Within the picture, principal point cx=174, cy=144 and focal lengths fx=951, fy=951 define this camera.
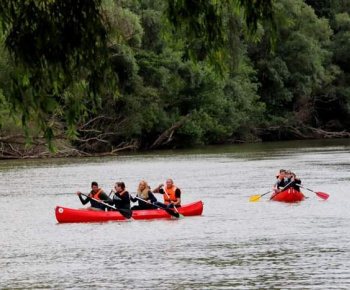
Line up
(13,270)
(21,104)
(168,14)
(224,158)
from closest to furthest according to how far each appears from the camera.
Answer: (21,104) → (168,14) → (13,270) → (224,158)

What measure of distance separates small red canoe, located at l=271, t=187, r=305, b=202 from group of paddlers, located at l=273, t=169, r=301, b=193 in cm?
20

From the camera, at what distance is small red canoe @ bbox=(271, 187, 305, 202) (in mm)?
29958

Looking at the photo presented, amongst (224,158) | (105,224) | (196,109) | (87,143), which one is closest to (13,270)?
(105,224)

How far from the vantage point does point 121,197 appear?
25.1 metres

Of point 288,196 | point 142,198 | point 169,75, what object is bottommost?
point 288,196

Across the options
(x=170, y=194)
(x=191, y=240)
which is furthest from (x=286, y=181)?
(x=191, y=240)

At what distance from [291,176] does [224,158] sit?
22180mm

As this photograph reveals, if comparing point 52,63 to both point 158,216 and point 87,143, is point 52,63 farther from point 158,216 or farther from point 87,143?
point 87,143

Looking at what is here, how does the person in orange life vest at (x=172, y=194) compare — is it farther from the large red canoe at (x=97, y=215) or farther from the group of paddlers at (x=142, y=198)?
the large red canoe at (x=97, y=215)

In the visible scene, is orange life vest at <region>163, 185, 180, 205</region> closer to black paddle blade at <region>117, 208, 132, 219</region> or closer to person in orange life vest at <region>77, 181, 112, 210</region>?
black paddle blade at <region>117, 208, 132, 219</region>

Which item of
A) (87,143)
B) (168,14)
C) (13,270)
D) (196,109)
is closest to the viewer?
(168,14)

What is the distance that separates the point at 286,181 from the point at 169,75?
113ft

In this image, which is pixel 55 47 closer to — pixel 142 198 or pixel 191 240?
pixel 191 240

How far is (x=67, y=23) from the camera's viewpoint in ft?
35.9
